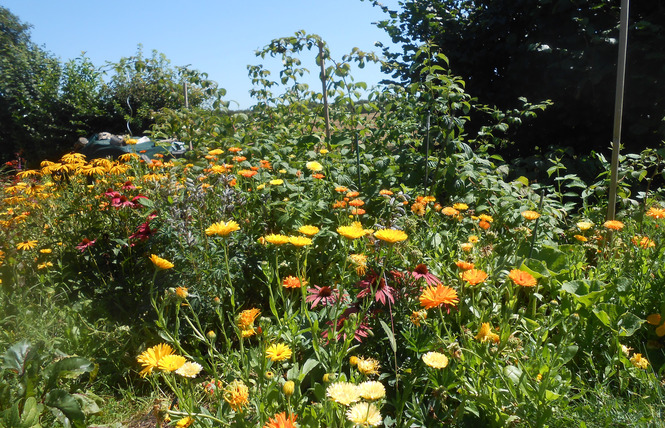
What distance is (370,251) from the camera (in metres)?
2.17

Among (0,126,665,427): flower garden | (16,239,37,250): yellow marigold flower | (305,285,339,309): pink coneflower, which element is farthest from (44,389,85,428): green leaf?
(16,239,37,250): yellow marigold flower

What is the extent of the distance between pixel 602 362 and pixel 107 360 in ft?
7.01

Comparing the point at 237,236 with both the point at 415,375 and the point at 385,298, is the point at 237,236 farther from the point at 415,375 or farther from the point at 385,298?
the point at 415,375

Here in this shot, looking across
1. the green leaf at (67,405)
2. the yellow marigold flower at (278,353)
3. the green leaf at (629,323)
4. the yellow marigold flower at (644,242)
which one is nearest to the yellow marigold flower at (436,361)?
the yellow marigold flower at (278,353)

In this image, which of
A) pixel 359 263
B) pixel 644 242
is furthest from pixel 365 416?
pixel 644 242

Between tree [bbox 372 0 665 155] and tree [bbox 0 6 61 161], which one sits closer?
tree [bbox 372 0 665 155]

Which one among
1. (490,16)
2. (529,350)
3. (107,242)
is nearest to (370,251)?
(529,350)

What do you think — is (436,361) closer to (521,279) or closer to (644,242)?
(521,279)

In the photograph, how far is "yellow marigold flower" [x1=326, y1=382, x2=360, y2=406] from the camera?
3.31 feet

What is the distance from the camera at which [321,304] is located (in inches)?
80.9

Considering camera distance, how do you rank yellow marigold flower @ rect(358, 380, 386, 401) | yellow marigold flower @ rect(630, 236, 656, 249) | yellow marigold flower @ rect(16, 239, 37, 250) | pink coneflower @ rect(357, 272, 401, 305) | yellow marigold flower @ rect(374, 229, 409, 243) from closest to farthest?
1. yellow marigold flower @ rect(358, 380, 386, 401)
2. yellow marigold flower @ rect(374, 229, 409, 243)
3. pink coneflower @ rect(357, 272, 401, 305)
4. yellow marigold flower @ rect(630, 236, 656, 249)
5. yellow marigold flower @ rect(16, 239, 37, 250)

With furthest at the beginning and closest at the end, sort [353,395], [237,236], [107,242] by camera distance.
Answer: [107,242], [237,236], [353,395]

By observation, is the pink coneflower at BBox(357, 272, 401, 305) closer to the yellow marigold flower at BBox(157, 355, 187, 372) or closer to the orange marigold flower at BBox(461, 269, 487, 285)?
the orange marigold flower at BBox(461, 269, 487, 285)

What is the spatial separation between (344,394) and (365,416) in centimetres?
6
